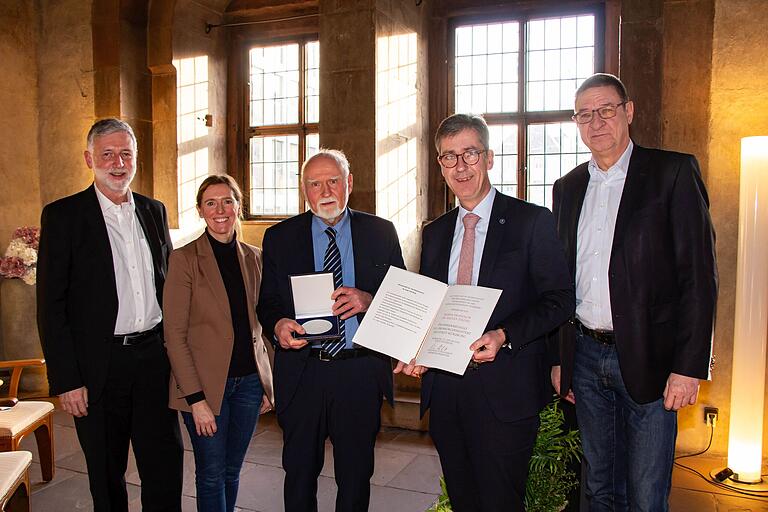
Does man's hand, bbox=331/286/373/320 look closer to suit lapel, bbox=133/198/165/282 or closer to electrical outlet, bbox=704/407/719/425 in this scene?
suit lapel, bbox=133/198/165/282

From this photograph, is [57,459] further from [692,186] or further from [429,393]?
[692,186]

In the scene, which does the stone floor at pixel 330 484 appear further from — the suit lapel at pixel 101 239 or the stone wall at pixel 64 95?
the stone wall at pixel 64 95

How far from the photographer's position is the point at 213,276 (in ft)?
8.90

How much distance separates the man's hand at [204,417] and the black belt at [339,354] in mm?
578

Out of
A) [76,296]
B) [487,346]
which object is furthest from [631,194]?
[76,296]

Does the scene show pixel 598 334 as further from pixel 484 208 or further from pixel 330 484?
pixel 330 484

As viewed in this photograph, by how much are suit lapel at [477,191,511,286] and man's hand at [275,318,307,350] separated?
25.7 inches

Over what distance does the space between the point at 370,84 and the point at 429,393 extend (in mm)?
3521

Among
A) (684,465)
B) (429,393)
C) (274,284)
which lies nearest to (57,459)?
(274,284)

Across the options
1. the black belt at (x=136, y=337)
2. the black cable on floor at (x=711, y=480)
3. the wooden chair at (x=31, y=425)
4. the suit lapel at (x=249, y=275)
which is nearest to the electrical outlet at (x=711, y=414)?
the black cable on floor at (x=711, y=480)

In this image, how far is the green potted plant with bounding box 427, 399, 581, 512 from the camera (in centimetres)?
267

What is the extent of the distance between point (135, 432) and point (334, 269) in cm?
120

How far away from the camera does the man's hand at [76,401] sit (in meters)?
2.57

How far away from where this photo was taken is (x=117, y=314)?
105 inches
